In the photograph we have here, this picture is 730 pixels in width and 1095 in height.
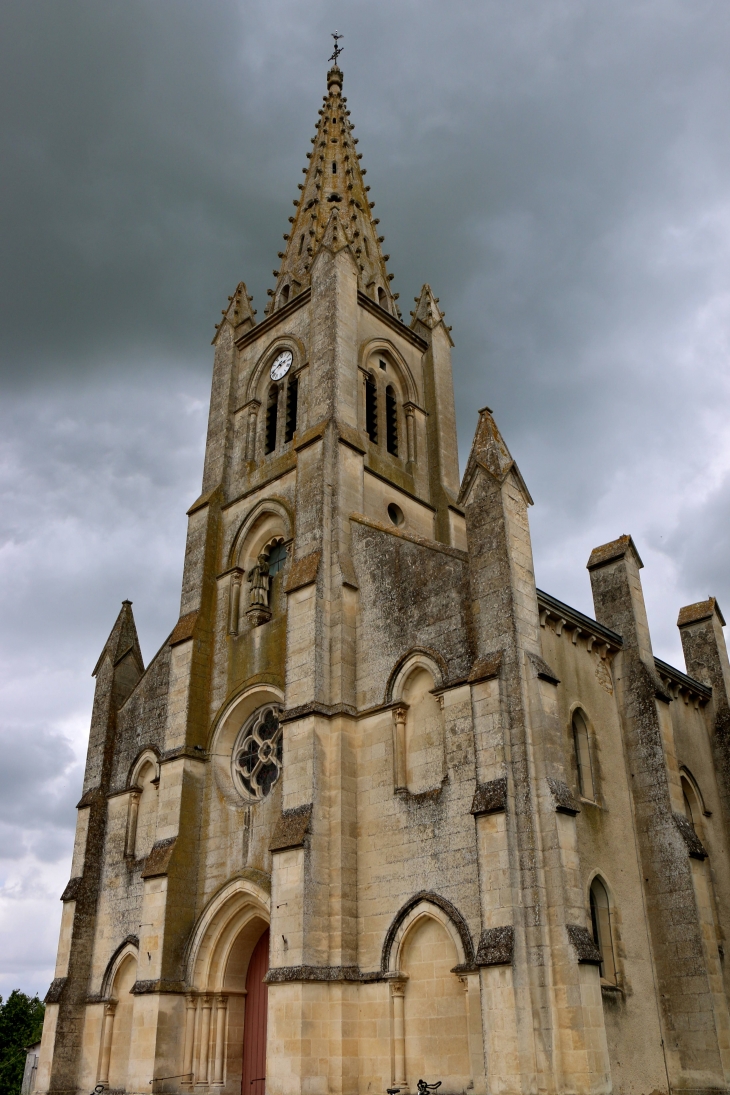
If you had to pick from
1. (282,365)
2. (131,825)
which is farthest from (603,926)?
(282,365)

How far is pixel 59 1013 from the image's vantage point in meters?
20.4

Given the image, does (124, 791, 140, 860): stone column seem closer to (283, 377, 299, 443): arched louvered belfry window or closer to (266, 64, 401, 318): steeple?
A: (283, 377, 299, 443): arched louvered belfry window

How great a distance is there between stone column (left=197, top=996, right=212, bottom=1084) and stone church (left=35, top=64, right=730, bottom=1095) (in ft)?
0.18

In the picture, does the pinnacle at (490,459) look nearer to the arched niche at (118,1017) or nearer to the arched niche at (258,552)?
the arched niche at (258,552)

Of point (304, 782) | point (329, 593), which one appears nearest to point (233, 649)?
point (329, 593)

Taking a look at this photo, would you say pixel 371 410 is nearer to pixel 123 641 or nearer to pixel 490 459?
pixel 490 459

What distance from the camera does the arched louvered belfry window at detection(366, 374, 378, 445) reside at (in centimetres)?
2448

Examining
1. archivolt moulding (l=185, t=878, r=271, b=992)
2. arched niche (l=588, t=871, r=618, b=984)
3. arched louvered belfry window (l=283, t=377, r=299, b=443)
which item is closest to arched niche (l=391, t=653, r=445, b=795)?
arched niche (l=588, t=871, r=618, b=984)

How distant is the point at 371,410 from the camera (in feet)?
81.4

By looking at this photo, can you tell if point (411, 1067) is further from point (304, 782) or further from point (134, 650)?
point (134, 650)

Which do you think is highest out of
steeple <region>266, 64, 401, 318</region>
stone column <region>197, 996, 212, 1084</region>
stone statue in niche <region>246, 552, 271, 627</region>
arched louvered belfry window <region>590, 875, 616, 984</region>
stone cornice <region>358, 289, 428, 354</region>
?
steeple <region>266, 64, 401, 318</region>

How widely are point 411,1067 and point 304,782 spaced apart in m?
5.12

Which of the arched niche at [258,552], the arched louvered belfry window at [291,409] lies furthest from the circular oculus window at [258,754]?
the arched louvered belfry window at [291,409]

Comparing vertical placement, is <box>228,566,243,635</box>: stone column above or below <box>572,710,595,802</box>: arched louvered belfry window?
above
